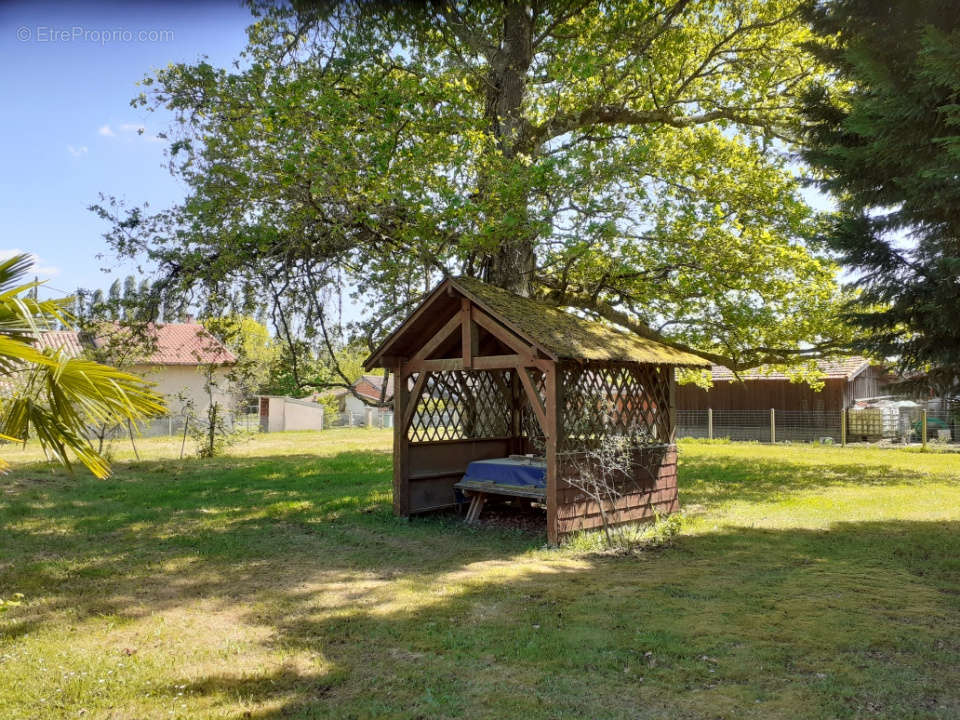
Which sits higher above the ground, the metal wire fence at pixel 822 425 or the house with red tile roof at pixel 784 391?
the house with red tile roof at pixel 784 391

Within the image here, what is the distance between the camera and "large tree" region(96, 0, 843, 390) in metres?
10.8

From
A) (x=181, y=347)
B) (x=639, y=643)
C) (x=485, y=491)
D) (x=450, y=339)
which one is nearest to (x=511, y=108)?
(x=450, y=339)

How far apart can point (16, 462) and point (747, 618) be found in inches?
698

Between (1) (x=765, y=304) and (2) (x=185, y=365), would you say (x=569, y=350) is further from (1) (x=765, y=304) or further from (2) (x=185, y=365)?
(2) (x=185, y=365)

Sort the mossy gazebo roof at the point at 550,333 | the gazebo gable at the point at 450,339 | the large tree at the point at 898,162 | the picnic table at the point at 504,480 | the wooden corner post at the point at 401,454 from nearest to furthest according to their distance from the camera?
the large tree at the point at 898,162 → the mossy gazebo roof at the point at 550,333 → the gazebo gable at the point at 450,339 → the picnic table at the point at 504,480 → the wooden corner post at the point at 401,454

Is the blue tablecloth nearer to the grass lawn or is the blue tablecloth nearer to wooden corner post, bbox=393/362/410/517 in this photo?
the grass lawn

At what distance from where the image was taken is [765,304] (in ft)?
44.8

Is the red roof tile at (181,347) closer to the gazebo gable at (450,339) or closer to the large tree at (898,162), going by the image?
the gazebo gable at (450,339)

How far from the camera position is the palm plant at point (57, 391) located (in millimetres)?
3996

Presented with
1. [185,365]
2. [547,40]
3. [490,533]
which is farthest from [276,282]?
[185,365]

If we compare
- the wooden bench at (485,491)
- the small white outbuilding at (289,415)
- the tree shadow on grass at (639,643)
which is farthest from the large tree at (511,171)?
the small white outbuilding at (289,415)

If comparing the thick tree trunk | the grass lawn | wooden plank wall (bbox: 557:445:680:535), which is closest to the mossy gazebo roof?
wooden plank wall (bbox: 557:445:680:535)

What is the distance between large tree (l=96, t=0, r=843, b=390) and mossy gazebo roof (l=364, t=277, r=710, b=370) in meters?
1.71

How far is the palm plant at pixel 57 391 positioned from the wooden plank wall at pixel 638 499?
5174 millimetres
